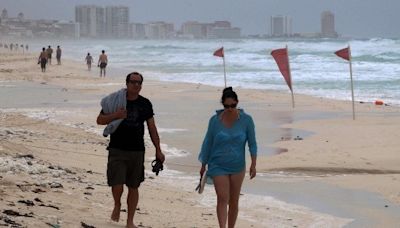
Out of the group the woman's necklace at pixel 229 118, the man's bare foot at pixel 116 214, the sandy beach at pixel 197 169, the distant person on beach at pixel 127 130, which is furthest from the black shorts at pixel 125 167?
the woman's necklace at pixel 229 118

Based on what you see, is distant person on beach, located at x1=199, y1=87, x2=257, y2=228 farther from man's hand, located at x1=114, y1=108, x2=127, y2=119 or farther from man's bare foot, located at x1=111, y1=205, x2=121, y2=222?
man's bare foot, located at x1=111, y1=205, x2=121, y2=222

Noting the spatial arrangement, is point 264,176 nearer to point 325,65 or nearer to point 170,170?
point 170,170

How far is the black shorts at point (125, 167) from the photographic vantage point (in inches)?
235

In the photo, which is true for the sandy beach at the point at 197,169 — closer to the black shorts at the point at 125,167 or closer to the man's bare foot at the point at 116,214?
the man's bare foot at the point at 116,214

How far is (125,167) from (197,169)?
442cm

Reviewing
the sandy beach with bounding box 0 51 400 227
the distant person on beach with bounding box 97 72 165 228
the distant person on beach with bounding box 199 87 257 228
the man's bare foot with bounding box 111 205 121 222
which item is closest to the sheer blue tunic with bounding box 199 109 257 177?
the distant person on beach with bounding box 199 87 257 228

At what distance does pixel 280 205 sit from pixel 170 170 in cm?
252

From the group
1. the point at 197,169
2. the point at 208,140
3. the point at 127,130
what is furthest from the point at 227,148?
the point at 197,169

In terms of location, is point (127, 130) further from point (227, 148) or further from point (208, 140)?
point (227, 148)

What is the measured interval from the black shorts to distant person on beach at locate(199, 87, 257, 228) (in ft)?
1.94

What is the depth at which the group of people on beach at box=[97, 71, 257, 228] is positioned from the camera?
5922mm

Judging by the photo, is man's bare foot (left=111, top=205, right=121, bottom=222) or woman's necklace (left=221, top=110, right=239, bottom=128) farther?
man's bare foot (left=111, top=205, right=121, bottom=222)

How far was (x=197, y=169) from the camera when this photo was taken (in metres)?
10.4


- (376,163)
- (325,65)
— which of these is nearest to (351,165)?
(376,163)
